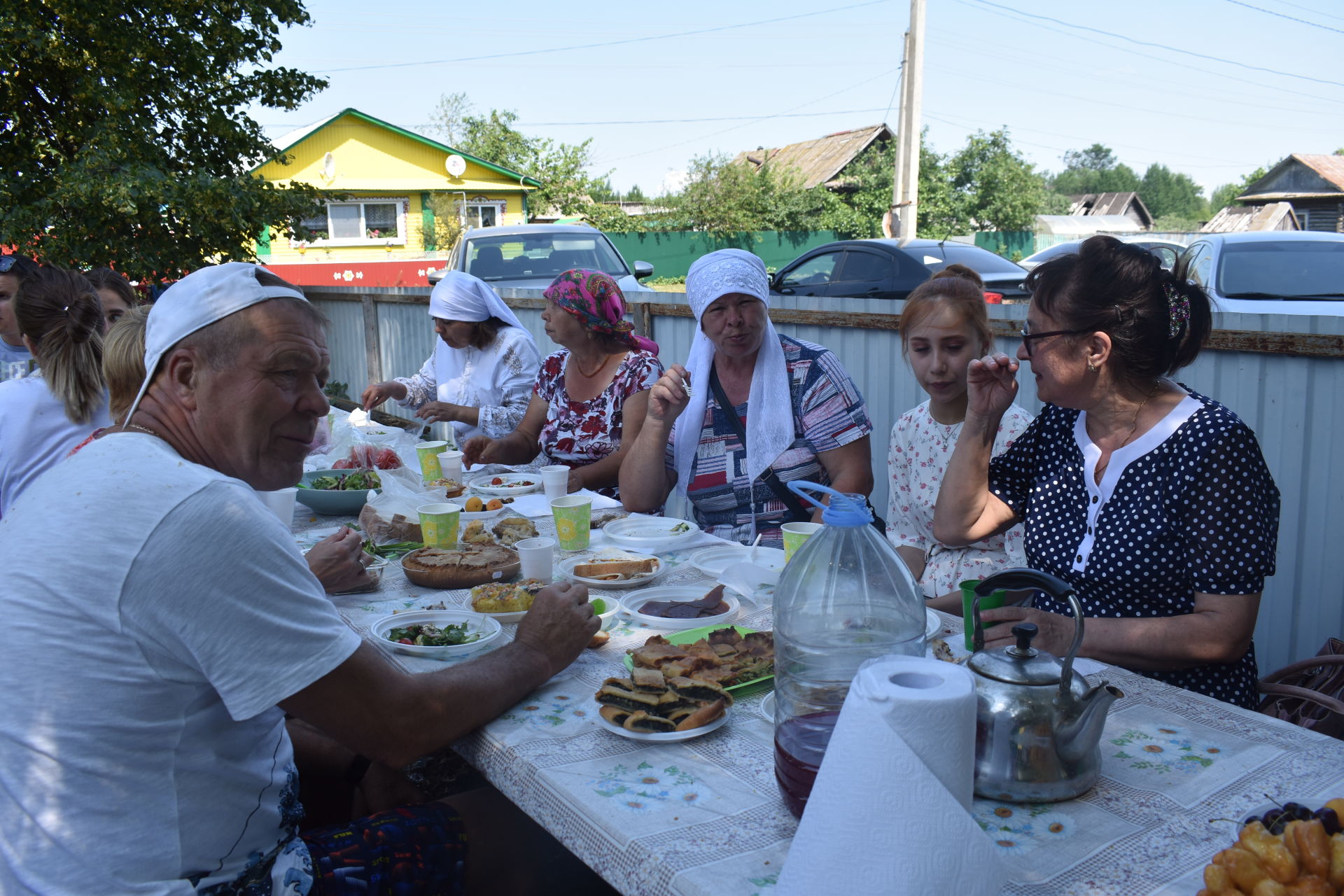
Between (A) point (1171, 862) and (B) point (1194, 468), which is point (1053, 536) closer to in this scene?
(B) point (1194, 468)

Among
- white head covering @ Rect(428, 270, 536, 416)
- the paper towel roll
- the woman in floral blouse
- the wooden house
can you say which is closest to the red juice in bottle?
the paper towel roll

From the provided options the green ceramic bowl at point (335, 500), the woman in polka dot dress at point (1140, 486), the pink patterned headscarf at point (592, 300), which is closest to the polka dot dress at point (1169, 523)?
the woman in polka dot dress at point (1140, 486)

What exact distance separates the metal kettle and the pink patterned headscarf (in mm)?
3484

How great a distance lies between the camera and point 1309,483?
11.7ft

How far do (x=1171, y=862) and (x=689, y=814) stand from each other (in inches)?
26.9

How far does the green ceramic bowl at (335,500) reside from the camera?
371 centimetres

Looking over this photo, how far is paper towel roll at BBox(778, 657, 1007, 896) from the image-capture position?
3.52ft

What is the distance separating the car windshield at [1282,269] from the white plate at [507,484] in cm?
582

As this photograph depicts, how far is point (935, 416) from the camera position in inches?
139

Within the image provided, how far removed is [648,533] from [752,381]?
0.83 meters

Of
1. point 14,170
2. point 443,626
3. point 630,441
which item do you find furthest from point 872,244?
point 443,626

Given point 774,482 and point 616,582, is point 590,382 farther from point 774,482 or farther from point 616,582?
point 616,582

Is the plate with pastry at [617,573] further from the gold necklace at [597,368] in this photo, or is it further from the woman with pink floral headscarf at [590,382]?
the gold necklace at [597,368]

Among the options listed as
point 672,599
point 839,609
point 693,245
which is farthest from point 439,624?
point 693,245
